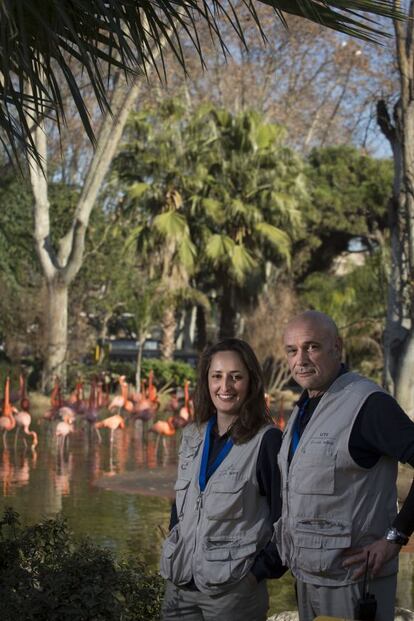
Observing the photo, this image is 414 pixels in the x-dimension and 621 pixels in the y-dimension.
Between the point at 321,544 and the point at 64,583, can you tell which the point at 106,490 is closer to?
the point at 64,583

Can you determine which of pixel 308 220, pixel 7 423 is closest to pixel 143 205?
pixel 308 220

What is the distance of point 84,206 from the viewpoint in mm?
23953

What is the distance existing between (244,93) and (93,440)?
2324 centimetres

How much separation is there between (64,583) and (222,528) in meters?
0.99

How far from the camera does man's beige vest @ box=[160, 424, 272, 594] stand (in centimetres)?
378

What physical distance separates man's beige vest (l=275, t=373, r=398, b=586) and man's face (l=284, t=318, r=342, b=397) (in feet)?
0.45

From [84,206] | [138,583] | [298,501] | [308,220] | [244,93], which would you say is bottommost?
[138,583]

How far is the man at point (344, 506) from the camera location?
361 centimetres

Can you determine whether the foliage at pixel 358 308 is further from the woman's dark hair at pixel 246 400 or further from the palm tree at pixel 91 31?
the woman's dark hair at pixel 246 400

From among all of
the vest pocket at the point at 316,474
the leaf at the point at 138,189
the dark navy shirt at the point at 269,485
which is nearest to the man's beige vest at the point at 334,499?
the vest pocket at the point at 316,474

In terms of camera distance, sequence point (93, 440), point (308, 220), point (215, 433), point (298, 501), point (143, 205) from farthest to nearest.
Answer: point (308, 220) < point (143, 205) < point (93, 440) < point (215, 433) < point (298, 501)

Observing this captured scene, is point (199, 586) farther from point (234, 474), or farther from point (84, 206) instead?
point (84, 206)

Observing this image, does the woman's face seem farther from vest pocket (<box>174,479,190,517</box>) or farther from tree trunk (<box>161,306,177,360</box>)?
tree trunk (<box>161,306,177,360</box>)

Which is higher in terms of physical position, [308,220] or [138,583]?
[308,220]
